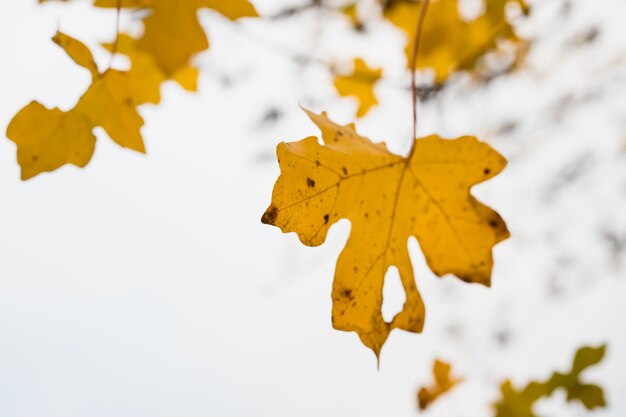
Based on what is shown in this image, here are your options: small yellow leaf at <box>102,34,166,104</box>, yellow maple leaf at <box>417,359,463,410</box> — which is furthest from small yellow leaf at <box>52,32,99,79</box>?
yellow maple leaf at <box>417,359,463,410</box>

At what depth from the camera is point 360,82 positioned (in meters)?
1.59

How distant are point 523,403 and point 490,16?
1.27 m

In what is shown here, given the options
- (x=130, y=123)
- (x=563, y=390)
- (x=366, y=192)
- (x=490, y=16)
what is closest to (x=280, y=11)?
(x=490, y=16)

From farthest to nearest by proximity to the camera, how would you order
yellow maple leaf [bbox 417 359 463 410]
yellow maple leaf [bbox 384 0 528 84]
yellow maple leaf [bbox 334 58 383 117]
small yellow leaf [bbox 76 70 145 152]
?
1. yellow maple leaf [bbox 417 359 463 410]
2. yellow maple leaf [bbox 334 58 383 117]
3. yellow maple leaf [bbox 384 0 528 84]
4. small yellow leaf [bbox 76 70 145 152]

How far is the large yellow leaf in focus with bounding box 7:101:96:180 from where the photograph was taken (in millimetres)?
798

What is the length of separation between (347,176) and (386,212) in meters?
0.10

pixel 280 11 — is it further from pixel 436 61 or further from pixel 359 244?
pixel 359 244

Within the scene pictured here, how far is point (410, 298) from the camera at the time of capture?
0.75 m

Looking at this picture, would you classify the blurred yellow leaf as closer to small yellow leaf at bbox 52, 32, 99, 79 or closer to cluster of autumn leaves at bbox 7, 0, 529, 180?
cluster of autumn leaves at bbox 7, 0, 529, 180

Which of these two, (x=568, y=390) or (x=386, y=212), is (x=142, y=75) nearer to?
(x=386, y=212)

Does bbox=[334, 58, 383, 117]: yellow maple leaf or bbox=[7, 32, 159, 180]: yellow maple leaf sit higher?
bbox=[334, 58, 383, 117]: yellow maple leaf

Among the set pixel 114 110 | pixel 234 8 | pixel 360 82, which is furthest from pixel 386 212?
pixel 360 82

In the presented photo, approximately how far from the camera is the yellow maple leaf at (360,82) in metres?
1.58

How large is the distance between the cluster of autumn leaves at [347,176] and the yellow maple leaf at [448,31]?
2.32 ft
